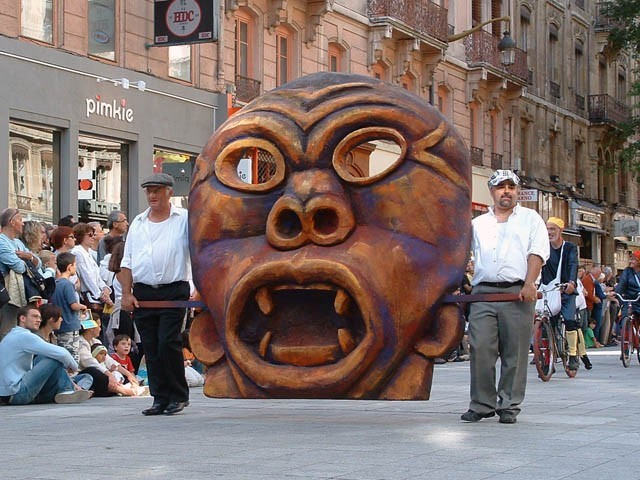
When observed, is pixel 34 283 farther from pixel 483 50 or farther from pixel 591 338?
pixel 483 50

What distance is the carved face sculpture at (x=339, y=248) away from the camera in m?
8.67

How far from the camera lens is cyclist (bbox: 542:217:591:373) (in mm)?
15461

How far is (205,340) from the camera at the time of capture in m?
9.38

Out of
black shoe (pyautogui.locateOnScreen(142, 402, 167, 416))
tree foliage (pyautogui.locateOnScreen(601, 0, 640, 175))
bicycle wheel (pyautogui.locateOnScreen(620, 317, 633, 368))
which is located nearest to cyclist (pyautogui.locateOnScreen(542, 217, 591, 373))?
bicycle wheel (pyautogui.locateOnScreen(620, 317, 633, 368))

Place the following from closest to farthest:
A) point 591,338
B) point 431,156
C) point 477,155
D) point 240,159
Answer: point 431,156 → point 240,159 → point 591,338 → point 477,155

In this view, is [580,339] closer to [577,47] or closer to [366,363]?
[366,363]

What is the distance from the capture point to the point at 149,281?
1052 centimetres

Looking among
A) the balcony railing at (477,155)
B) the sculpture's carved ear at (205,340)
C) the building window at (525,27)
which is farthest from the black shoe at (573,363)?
the building window at (525,27)

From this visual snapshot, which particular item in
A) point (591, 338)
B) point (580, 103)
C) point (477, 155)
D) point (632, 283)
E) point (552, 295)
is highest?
point (580, 103)

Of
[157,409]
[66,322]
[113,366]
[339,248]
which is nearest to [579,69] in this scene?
[113,366]

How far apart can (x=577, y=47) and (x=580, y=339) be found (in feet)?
112

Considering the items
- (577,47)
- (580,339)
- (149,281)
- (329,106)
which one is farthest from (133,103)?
(577,47)

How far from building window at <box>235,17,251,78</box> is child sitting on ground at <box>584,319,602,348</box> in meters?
8.18

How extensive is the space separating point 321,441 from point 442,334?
1.08 metres
